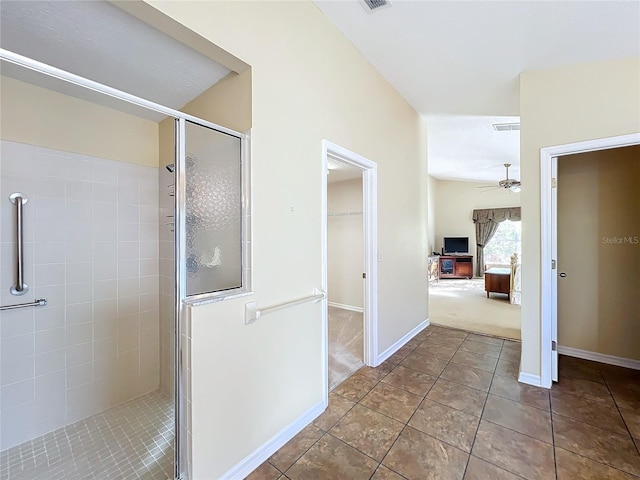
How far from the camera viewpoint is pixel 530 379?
2514 mm

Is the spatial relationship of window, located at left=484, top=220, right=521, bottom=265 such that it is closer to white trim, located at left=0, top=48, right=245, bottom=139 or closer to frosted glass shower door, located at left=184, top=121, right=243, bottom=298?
frosted glass shower door, located at left=184, top=121, right=243, bottom=298

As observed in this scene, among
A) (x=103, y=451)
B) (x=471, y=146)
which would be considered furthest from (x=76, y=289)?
(x=471, y=146)

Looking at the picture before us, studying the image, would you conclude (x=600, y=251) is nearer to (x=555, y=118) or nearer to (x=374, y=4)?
(x=555, y=118)

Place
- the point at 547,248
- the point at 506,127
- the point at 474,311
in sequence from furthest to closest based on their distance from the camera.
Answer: the point at 474,311, the point at 506,127, the point at 547,248

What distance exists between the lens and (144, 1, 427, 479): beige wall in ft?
4.84

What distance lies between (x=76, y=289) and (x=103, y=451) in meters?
1.14

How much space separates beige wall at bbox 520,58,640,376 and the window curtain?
263 inches

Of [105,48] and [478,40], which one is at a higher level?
[478,40]

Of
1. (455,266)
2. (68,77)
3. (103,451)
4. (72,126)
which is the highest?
(72,126)

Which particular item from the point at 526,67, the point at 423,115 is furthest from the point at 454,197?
the point at 526,67

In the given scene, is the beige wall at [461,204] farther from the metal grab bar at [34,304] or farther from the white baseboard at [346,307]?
the metal grab bar at [34,304]

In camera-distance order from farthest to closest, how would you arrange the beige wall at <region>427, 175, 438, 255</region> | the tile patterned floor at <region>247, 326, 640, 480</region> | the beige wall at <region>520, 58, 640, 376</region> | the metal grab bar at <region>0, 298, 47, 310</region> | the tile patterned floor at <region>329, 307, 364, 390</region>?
the beige wall at <region>427, 175, 438, 255</region>, the tile patterned floor at <region>329, 307, 364, 390</region>, the beige wall at <region>520, 58, 640, 376</region>, the metal grab bar at <region>0, 298, 47, 310</region>, the tile patterned floor at <region>247, 326, 640, 480</region>

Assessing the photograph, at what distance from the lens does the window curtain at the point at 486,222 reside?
8227 mm

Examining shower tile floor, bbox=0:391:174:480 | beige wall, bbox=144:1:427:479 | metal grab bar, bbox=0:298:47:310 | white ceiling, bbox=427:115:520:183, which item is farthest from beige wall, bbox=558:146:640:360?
metal grab bar, bbox=0:298:47:310
